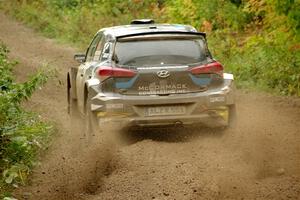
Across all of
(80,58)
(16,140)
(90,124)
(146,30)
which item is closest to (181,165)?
(16,140)

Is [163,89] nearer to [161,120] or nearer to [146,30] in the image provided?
[161,120]

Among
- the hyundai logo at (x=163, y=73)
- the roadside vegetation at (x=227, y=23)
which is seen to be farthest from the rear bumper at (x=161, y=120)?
the roadside vegetation at (x=227, y=23)

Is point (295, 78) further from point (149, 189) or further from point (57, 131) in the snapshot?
point (149, 189)

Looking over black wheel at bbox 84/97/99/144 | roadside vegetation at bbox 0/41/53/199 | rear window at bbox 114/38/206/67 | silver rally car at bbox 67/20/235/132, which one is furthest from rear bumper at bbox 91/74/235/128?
roadside vegetation at bbox 0/41/53/199

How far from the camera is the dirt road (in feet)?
24.2

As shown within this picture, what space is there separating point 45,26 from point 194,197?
22696 mm

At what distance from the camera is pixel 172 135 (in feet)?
34.1

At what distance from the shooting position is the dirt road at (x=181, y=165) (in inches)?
290

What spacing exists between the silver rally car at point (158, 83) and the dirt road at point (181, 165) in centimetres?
34

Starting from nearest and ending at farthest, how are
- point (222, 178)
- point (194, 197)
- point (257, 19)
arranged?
1. point (194, 197)
2. point (222, 178)
3. point (257, 19)

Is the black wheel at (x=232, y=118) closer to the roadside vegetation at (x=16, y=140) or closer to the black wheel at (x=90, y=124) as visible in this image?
the black wheel at (x=90, y=124)

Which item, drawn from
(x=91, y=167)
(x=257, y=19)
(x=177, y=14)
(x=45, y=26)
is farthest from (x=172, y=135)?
(x=45, y=26)

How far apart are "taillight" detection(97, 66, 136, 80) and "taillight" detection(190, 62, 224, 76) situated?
83cm

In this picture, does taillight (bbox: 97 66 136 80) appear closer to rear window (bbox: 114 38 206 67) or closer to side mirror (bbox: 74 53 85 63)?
rear window (bbox: 114 38 206 67)
